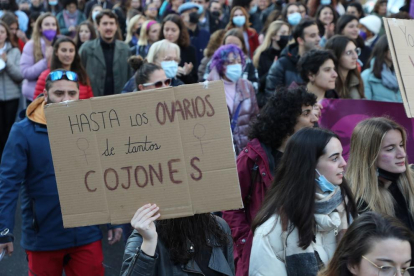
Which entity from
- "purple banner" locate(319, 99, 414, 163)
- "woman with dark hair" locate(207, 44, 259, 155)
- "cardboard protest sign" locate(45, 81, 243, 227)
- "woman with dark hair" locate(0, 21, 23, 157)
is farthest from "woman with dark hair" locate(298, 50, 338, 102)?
"woman with dark hair" locate(0, 21, 23, 157)

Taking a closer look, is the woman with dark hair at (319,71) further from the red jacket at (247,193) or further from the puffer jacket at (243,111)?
the red jacket at (247,193)

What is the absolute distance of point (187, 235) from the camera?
331 cm

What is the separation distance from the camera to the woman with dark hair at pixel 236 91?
6617 millimetres

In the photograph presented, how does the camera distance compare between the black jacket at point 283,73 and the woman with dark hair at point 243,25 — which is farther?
the woman with dark hair at point 243,25

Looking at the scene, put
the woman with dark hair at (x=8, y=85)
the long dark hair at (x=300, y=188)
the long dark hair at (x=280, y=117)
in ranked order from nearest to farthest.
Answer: the long dark hair at (x=300, y=188) < the long dark hair at (x=280, y=117) < the woman with dark hair at (x=8, y=85)

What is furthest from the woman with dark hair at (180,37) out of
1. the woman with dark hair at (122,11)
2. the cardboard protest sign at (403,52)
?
the cardboard protest sign at (403,52)

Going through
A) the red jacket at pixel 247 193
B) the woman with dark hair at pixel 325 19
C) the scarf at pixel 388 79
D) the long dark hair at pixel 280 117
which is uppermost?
the woman with dark hair at pixel 325 19

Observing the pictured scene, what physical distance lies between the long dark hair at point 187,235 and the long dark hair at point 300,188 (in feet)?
0.75

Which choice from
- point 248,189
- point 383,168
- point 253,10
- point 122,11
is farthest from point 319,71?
point 122,11

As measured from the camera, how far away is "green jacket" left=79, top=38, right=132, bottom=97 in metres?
8.95

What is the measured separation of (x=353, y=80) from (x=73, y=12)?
29.1 ft

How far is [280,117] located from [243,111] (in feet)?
6.94

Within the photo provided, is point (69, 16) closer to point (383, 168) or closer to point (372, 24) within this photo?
point (372, 24)

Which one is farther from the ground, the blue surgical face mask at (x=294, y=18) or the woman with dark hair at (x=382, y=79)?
the blue surgical face mask at (x=294, y=18)
